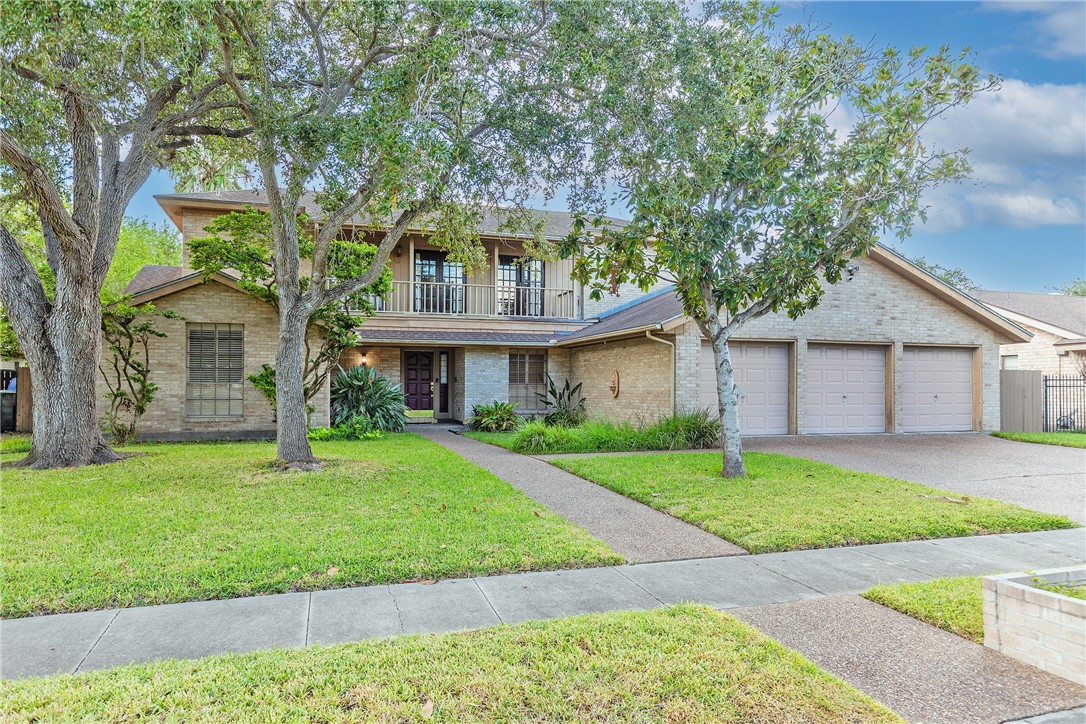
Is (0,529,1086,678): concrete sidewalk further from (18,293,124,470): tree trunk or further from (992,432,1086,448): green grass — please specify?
(992,432,1086,448): green grass

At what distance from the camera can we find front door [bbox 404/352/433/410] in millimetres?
18219

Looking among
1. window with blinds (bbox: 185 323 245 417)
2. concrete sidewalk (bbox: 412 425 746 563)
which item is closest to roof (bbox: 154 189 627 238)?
window with blinds (bbox: 185 323 245 417)

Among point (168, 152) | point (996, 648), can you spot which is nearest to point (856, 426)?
point (996, 648)

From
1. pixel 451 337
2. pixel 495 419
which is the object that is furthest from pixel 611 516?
pixel 451 337

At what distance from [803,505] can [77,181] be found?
1169 centimetres

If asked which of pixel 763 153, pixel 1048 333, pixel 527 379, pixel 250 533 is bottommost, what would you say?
pixel 250 533

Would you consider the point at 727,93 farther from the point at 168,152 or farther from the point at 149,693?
the point at 168,152

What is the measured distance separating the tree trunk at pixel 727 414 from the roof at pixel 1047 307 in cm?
1738

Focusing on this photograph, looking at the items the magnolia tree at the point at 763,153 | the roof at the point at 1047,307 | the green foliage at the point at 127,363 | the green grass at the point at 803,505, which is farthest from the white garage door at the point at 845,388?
the green foliage at the point at 127,363

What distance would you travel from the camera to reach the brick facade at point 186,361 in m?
13.5

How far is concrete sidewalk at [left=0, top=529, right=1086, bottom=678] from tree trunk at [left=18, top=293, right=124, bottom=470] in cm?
708

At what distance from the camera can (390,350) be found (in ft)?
57.6

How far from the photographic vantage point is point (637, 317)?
49.7ft

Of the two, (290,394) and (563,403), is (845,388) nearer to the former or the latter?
(563,403)
